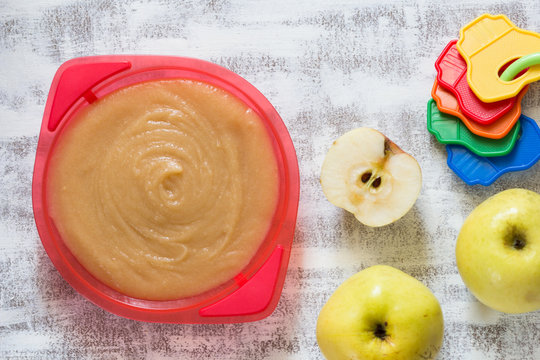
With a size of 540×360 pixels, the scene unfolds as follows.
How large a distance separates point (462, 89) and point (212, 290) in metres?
0.64

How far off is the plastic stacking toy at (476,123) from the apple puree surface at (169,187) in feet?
1.18

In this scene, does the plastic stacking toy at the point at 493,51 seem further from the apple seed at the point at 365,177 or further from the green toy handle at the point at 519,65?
the apple seed at the point at 365,177

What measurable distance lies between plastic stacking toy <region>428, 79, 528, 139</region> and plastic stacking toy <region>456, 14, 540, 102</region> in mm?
42

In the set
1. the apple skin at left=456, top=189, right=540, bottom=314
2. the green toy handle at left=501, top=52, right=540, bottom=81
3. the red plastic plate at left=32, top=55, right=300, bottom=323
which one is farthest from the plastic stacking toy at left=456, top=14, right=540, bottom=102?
the red plastic plate at left=32, top=55, right=300, bottom=323

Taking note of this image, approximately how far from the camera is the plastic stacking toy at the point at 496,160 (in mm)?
1144

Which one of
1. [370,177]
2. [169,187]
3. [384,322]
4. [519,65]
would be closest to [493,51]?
[519,65]

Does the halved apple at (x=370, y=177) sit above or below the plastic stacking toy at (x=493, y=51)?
below

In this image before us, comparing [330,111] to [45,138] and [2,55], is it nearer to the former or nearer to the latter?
[45,138]

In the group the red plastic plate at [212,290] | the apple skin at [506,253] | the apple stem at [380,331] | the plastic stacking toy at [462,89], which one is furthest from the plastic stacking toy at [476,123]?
the apple stem at [380,331]

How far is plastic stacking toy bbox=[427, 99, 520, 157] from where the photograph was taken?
3.74 ft

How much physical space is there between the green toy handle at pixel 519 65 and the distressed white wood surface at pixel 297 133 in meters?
0.09

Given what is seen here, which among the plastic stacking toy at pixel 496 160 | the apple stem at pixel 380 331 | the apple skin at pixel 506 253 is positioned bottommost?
the apple stem at pixel 380 331

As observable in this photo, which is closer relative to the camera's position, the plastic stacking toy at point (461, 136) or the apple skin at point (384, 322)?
the apple skin at point (384, 322)

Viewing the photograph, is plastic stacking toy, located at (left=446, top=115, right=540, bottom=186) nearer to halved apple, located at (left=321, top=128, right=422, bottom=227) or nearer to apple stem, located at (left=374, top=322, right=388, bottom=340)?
halved apple, located at (left=321, top=128, right=422, bottom=227)
